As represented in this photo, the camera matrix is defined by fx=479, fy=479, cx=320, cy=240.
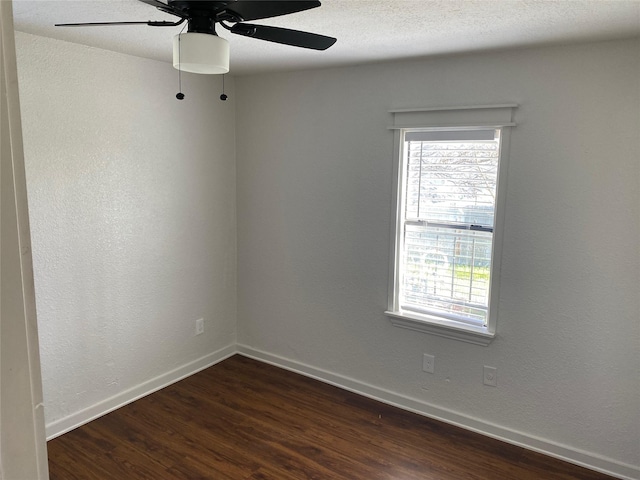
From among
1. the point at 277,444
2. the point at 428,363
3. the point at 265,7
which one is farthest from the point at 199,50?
the point at 428,363

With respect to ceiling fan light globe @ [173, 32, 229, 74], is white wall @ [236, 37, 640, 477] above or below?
below

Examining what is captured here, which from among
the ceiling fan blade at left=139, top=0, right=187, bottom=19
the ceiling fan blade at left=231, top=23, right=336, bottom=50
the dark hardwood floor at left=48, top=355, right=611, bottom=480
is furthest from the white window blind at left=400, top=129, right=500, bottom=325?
the ceiling fan blade at left=139, top=0, right=187, bottom=19

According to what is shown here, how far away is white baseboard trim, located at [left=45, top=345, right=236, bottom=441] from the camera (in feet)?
9.62

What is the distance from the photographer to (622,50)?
2400mm

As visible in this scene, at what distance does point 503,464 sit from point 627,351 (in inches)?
36.0

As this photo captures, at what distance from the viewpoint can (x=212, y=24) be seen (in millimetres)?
1660

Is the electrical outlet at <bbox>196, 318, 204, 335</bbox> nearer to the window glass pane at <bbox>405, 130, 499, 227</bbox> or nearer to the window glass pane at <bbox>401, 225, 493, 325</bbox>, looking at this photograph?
the window glass pane at <bbox>401, 225, 493, 325</bbox>

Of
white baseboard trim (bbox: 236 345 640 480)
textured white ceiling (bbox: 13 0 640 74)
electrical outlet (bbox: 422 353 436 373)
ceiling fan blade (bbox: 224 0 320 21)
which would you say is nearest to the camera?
ceiling fan blade (bbox: 224 0 320 21)

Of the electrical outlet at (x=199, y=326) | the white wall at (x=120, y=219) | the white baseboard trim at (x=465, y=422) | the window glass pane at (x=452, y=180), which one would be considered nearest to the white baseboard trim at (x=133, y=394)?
the white wall at (x=120, y=219)

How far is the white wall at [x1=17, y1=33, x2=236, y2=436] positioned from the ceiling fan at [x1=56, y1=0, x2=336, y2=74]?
→ 1.29 m

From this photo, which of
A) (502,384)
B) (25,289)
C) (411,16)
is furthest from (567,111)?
(25,289)

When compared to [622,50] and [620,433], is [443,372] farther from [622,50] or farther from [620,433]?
[622,50]

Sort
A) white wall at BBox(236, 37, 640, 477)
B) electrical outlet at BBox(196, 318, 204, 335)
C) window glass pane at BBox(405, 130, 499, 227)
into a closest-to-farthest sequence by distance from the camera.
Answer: white wall at BBox(236, 37, 640, 477)
window glass pane at BBox(405, 130, 499, 227)
electrical outlet at BBox(196, 318, 204, 335)

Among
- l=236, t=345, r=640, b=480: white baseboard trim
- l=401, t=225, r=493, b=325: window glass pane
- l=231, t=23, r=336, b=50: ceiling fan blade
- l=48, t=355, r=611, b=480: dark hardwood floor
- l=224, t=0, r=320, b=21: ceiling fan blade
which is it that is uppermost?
l=224, t=0, r=320, b=21: ceiling fan blade
